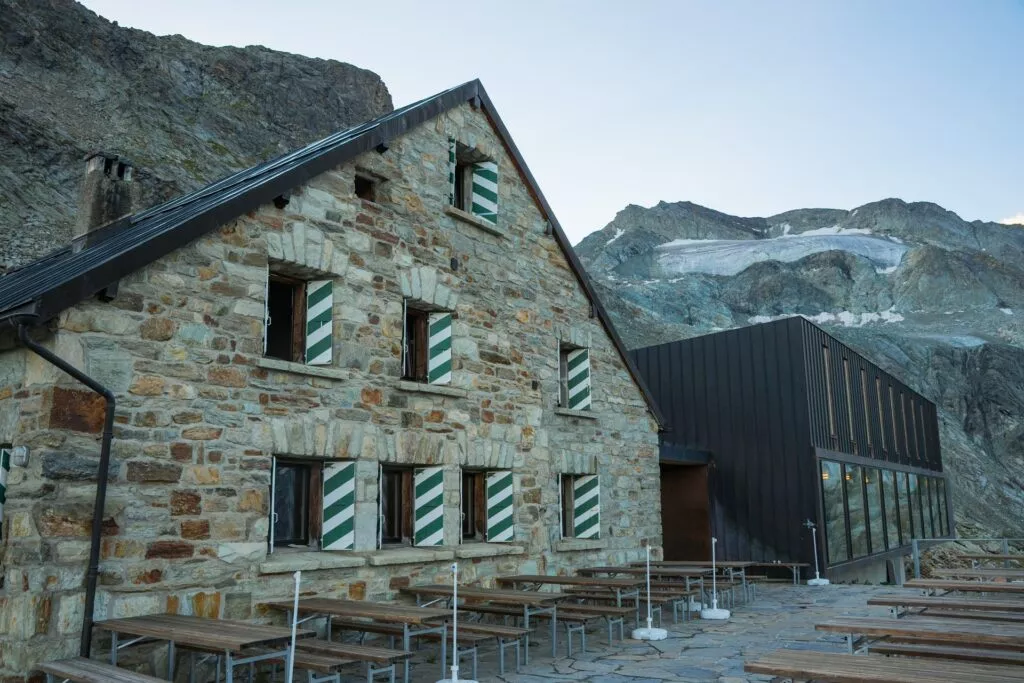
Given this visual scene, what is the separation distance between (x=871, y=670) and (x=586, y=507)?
8.34 m

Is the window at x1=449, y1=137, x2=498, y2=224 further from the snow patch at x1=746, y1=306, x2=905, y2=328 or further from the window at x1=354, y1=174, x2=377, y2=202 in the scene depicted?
the snow patch at x1=746, y1=306, x2=905, y2=328

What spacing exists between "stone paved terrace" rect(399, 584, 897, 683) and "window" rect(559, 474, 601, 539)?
1.68 meters

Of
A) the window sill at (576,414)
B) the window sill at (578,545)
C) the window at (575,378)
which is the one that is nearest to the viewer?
the window sill at (578,545)

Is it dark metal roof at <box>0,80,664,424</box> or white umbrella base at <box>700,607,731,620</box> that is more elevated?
dark metal roof at <box>0,80,664,424</box>

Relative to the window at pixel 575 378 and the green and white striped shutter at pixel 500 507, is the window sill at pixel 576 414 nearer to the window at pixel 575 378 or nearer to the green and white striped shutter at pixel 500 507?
the window at pixel 575 378

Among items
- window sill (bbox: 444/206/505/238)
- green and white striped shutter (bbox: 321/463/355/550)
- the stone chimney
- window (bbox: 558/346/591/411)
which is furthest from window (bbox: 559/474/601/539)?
the stone chimney

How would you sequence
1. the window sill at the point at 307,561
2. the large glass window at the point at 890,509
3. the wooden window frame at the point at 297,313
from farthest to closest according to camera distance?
the large glass window at the point at 890,509 < the wooden window frame at the point at 297,313 < the window sill at the point at 307,561

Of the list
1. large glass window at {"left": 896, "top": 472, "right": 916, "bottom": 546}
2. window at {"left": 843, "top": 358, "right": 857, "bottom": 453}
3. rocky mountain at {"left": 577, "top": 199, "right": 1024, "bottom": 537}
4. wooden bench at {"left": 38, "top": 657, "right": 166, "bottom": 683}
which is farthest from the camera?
rocky mountain at {"left": 577, "top": 199, "right": 1024, "bottom": 537}

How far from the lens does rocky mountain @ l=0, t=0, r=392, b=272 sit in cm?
2894

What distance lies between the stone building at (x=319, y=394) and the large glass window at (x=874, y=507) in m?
6.91

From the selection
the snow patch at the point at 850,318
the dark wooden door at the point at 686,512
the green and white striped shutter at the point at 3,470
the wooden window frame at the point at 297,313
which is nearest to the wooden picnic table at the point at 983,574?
the dark wooden door at the point at 686,512

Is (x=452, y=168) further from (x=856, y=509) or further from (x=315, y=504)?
Answer: (x=856, y=509)

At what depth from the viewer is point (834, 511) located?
53.0ft

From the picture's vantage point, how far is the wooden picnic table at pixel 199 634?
5574mm
